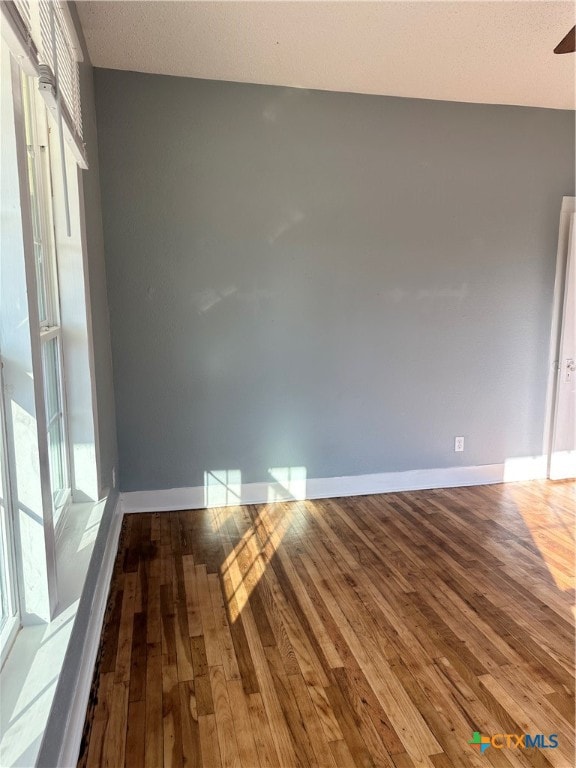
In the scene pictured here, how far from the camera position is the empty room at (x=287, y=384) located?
169 centimetres

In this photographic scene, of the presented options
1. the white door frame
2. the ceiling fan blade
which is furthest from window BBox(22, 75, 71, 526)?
the white door frame

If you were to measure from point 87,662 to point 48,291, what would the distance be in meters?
1.48

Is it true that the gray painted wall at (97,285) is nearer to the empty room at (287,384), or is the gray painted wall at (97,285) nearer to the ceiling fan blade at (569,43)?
the empty room at (287,384)

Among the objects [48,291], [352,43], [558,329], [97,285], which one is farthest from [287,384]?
[558,329]

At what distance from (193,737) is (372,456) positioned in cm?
244

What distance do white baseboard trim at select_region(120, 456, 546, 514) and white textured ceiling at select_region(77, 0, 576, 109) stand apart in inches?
103

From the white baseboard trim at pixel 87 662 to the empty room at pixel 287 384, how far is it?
0.03 meters

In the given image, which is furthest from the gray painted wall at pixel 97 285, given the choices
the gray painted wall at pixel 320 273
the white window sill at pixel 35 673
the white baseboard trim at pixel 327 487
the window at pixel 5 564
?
the window at pixel 5 564

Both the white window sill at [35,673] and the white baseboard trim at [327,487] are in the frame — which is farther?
the white baseboard trim at [327,487]

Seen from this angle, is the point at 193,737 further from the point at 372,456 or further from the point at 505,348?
the point at 505,348

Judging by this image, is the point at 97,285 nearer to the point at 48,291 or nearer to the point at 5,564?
the point at 48,291

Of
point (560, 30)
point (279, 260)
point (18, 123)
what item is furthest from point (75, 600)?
point (560, 30)

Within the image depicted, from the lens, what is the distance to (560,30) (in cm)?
269

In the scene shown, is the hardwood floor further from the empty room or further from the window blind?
the window blind
